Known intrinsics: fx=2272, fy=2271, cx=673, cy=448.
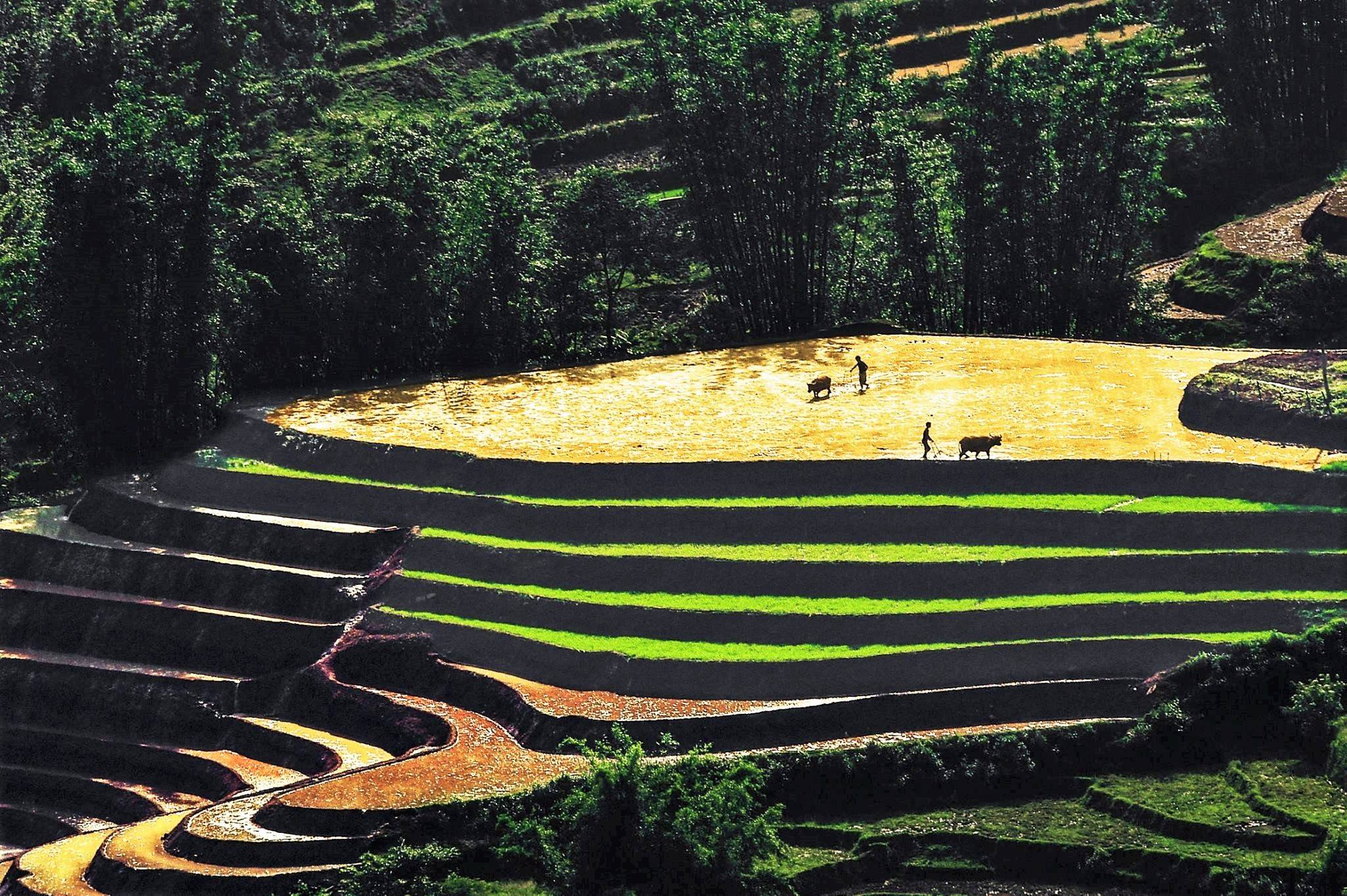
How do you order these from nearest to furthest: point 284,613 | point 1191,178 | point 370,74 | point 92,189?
point 284,613 → point 92,189 → point 1191,178 → point 370,74

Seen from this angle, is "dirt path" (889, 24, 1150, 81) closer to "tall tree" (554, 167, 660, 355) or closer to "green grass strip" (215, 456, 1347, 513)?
"tall tree" (554, 167, 660, 355)

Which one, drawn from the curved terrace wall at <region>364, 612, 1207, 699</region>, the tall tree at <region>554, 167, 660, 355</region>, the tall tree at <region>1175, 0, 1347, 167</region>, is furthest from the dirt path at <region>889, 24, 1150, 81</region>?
the curved terrace wall at <region>364, 612, 1207, 699</region>

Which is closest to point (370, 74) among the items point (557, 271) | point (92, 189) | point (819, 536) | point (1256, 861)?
point (557, 271)

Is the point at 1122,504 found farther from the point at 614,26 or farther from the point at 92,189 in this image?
the point at 614,26

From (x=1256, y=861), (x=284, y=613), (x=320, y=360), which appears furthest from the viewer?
(x=320, y=360)

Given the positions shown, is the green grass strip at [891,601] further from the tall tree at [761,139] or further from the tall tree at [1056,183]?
the tall tree at [761,139]

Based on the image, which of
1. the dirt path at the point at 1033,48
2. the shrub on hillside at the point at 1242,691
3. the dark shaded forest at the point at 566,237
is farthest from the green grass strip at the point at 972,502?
the dirt path at the point at 1033,48

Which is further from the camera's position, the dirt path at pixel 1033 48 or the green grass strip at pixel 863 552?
the dirt path at pixel 1033 48
